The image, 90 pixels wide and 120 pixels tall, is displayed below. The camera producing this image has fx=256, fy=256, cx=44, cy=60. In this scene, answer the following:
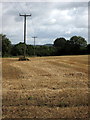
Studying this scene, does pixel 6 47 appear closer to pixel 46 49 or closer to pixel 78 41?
A: pixel 46 49

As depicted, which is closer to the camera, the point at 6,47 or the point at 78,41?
the point at 6,47

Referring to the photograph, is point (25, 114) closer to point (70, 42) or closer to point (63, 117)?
point (63, 117)

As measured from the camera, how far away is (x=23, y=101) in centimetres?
707

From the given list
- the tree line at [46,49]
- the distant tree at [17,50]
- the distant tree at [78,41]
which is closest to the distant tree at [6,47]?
the tree line at [46,49]

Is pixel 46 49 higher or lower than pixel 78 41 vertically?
lower

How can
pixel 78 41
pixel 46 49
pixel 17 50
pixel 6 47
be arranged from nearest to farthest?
pixel 6 47, pixel 17 50, pixel 46 49, pixel 78 41

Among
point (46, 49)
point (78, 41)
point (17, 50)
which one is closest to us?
point (17, 50)

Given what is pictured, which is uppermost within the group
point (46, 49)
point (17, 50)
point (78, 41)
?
point (78, 41)

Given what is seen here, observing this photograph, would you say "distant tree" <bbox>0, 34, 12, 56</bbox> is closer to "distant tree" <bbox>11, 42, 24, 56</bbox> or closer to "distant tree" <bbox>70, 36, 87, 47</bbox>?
"distant tree" <bbox>11, 42, 24, 56</bbox>

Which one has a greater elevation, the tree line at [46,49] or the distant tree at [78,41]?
the distant tree at [78,41]

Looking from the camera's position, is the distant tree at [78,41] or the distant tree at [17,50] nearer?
the distant tree at [17,50]

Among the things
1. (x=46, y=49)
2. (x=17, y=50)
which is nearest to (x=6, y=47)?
(x=17, y=50)

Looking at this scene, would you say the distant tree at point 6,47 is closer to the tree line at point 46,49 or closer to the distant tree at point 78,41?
the tree line at point 46,49

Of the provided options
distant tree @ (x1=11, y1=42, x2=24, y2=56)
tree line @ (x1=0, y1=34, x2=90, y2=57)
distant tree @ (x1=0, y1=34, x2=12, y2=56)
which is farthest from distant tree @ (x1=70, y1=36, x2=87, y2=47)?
distant tree @ (x1=0, y1=34, x2=12, y2=56)
